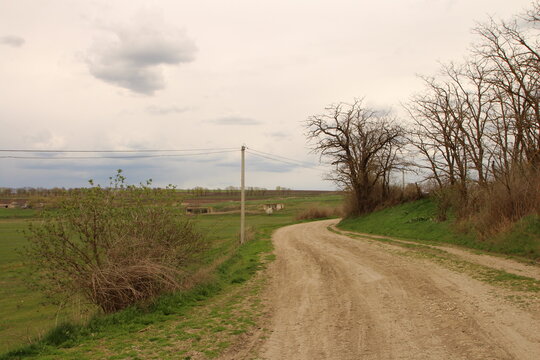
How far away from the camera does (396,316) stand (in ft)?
25.4

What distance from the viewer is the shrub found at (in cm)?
991

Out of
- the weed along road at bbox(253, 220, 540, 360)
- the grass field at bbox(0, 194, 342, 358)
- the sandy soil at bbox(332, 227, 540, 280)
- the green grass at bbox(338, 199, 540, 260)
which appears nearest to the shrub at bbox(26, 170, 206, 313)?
the grass field at bbox(0, 194, 342, 358)

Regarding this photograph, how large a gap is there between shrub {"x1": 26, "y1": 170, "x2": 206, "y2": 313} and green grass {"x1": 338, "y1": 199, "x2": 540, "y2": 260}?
12336 mm

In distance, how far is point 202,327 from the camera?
25.3ft

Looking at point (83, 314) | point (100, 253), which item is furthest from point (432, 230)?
point (83, 314)

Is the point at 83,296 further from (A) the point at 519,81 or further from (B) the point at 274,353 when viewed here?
(A) the point at 519,81

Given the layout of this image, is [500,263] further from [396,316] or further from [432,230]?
[432,230]

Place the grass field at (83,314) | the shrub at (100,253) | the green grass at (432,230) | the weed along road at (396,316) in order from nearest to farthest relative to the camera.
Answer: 1. the weed along road at (396,316)
2. the grass field at (83,314)
3. the shrub at (100,253)
4. the green grass at (432,230)

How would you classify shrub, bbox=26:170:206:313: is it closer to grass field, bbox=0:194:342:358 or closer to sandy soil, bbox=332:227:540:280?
grass field, bbox=0:194:342:358

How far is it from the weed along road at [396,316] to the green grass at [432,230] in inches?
178

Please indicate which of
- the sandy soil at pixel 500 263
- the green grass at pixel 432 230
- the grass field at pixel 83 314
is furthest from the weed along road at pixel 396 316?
the green grass at pixel 432 230

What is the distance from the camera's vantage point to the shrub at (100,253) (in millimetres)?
9914

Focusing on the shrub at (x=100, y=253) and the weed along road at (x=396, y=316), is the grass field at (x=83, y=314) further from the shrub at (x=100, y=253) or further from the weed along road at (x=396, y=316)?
the weed along road at (x=396, y=316)

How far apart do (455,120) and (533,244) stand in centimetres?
1137
